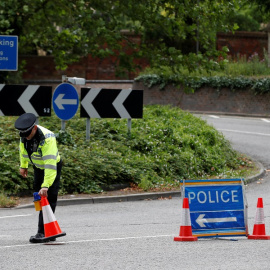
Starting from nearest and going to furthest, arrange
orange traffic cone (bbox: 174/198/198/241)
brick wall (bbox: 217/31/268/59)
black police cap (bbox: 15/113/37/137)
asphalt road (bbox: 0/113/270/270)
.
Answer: asphalt road (bbox: 0/113/270/270)
black police cap (bbox: 15/113/37/137)
orange traffic cone (bbox: 174/198/198/241)
brick wall (bbox: 217/31/268/59)

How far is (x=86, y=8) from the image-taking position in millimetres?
22031

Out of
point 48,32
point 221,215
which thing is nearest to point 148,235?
point 221,215

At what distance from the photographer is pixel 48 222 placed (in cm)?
941

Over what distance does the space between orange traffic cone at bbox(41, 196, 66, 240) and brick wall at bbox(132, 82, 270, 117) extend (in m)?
25.8

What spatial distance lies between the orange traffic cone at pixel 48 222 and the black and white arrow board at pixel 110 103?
7.76 m

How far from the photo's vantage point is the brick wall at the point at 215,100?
3509 centimetres

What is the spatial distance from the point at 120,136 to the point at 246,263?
10.1 m

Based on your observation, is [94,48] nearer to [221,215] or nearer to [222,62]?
[222,62]

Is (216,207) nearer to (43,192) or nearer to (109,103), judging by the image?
(43,192)

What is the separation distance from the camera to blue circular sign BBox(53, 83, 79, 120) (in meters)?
16.3

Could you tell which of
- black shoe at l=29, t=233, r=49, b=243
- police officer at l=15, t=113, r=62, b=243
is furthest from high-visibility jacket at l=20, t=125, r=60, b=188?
black shoe at l=29, t=233, r=49, b=243

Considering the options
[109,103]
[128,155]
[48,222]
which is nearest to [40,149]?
[48,222]

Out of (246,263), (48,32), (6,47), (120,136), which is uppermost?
(48,32)

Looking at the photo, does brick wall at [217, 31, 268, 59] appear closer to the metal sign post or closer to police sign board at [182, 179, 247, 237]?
the metal sign post
